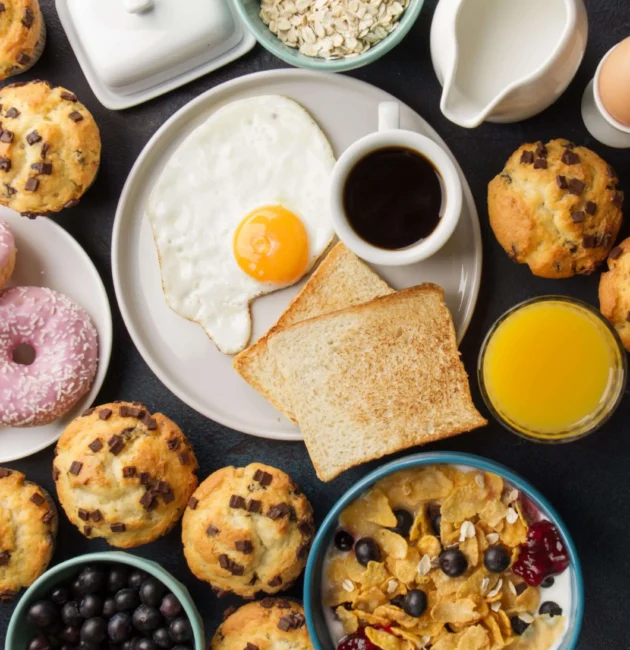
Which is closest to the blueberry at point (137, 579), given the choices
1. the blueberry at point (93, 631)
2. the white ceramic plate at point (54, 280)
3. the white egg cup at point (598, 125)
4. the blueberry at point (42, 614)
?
the blueberry at point (93, 631)

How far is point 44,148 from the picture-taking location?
232 centimetres

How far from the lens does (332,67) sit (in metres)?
2.29

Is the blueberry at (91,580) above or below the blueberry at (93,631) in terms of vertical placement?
above

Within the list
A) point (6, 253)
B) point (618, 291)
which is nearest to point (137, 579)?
point (6, 253)

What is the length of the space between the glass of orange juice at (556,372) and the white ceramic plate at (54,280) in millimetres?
1238

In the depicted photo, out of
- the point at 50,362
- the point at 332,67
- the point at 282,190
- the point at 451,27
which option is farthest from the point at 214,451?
the point at 451,27

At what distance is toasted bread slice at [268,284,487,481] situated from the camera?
2344 mm

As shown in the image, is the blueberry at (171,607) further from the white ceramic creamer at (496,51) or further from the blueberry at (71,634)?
the white ceramic creamer at (496,51)

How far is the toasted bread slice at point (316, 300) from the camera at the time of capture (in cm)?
241

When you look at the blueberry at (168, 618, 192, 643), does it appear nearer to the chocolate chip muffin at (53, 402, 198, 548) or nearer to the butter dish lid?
the chocolate chip muffin at (53, 402, 198, 548)

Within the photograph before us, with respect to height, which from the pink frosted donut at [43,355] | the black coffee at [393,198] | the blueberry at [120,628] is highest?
the black coffee at [393,198]

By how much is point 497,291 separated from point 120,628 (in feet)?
5.02

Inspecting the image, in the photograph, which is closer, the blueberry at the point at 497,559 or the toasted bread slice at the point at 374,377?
the blueberry at the point at 497,559

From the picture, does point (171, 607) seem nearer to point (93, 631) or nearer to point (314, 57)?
point (93, 631)
